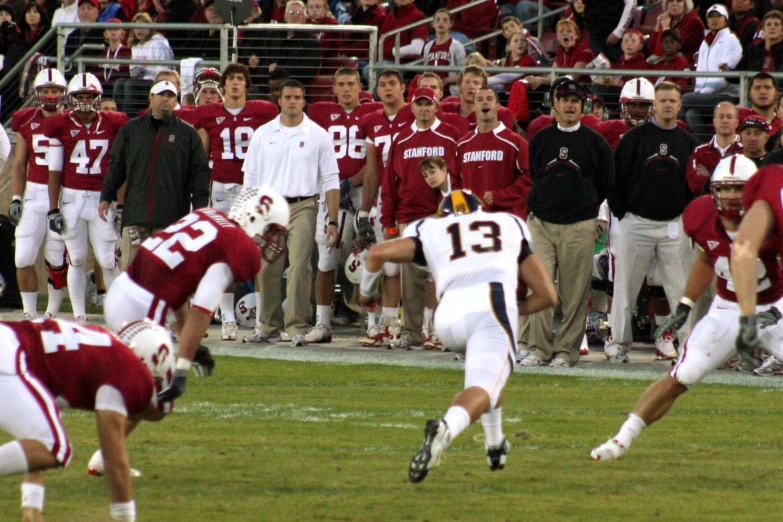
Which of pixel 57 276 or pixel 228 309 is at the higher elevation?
pixel 57 276

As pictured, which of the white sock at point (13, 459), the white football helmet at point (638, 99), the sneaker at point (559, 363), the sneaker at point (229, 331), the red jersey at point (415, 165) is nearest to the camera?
the white sock at point (13, 459)

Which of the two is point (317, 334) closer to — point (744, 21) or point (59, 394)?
point (744, 21)

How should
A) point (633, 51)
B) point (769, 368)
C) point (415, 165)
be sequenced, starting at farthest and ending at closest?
point (633, 51), point (415, 165), point (769, 368)

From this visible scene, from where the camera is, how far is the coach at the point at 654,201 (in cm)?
932

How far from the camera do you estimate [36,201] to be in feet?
36.2

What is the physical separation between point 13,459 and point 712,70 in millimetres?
9181

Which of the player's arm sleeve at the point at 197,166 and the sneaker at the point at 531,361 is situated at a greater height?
the player's arm sleeve at the point at 197,166

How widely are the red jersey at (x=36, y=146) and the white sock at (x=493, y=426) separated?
655cm

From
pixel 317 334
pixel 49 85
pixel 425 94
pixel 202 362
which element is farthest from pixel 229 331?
pixel 202 362

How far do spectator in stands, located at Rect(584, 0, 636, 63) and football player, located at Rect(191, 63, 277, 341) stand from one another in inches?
165

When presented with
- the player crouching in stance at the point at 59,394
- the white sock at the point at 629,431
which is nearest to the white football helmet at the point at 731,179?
the white sock at the point at 629,431

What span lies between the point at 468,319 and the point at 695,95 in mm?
6546

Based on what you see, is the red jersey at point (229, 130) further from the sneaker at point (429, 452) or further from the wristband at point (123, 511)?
the wristband at point (123, 511)

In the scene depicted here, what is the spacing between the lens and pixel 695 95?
11.4 m
